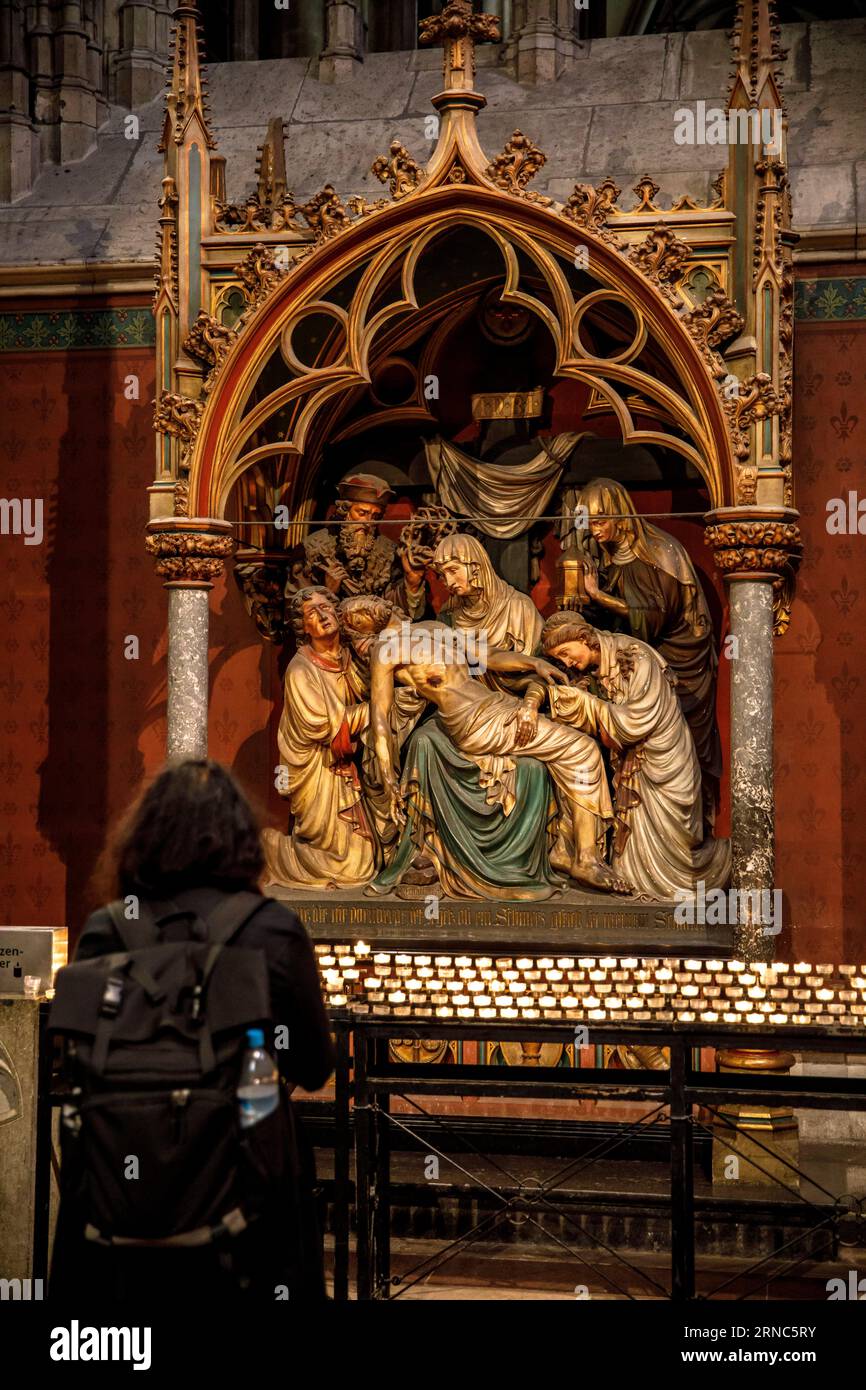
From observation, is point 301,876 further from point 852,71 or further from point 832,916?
point 852,71

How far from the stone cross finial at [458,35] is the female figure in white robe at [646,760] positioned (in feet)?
7.88

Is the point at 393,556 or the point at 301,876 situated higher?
the point at 393,556

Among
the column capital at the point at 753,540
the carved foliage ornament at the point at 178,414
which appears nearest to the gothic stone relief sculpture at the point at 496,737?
the column capital at the point at 753,540

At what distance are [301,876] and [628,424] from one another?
2554 mm

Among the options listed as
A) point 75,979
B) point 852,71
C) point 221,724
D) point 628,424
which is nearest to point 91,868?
point 221,724

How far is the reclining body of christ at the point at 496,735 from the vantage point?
326 inches

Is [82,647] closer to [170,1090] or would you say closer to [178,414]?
[178,414]

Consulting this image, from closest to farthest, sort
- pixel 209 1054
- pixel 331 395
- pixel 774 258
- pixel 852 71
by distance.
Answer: pixel 209 1054
pixel 774 258
pixel 331 395
pixel 852 71

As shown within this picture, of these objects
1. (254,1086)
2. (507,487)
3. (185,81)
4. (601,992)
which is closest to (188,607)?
(507,487)

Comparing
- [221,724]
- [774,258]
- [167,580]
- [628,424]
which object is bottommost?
[221,724]

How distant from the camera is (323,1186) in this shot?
657 centimetres

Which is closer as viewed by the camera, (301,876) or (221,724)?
(301,876)

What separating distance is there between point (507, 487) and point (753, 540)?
65.5 inches
